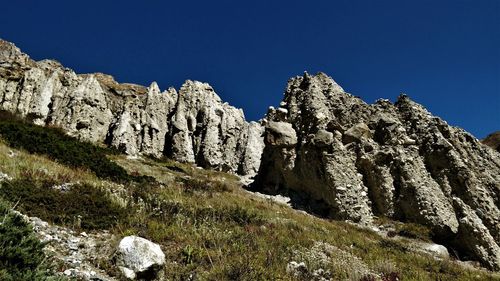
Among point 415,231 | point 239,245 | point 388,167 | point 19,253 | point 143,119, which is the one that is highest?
point 143,119

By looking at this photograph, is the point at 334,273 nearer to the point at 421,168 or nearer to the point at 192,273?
the point at 192,273

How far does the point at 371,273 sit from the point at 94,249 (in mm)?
7895

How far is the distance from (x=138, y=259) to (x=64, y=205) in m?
4.52

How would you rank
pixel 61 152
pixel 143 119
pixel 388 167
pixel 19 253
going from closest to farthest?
1. pixel 19 253
2. pixel 61 152
3. pixel 388 167
4. pixel 143 119

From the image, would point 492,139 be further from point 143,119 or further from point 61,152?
point 61,152

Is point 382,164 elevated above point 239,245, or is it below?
above

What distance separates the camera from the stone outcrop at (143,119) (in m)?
51.4

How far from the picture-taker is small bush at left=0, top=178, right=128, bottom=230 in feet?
39.4

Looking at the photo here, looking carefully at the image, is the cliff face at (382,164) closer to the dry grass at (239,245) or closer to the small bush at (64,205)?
the dry grass at (239,245)

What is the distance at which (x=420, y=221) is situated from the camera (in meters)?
23.7

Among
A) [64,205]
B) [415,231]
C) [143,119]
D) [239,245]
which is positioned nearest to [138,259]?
[239,245]

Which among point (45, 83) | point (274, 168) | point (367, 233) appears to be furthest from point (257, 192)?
point (45, 83)

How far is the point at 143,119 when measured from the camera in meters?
54.7

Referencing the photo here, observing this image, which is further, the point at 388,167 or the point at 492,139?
the point at 492,139
